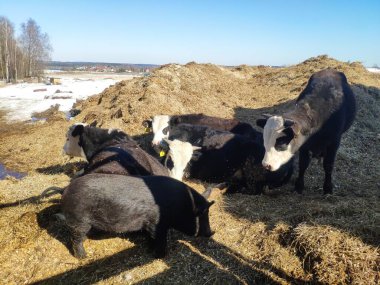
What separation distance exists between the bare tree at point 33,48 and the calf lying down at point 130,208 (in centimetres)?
5474

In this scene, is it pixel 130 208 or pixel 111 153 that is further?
pixel 111 153

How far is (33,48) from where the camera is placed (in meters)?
54.0

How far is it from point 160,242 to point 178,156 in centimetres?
293

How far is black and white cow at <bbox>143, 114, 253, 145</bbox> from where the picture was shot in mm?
9305

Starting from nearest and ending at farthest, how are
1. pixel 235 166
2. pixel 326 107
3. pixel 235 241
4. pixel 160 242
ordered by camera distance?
1. pixel 160 242
2. pixel 235 241
3. pixel 326 107
4. pixel 235 166

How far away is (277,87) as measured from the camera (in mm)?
16484

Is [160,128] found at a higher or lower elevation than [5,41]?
lower

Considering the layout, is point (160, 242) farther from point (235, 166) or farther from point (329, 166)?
point (329, 166)

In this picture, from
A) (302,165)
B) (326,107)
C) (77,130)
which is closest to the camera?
(326,107)

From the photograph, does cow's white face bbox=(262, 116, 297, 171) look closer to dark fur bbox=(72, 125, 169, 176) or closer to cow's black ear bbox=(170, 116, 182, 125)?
dark fur bbox=(72, 125, 169, 176)

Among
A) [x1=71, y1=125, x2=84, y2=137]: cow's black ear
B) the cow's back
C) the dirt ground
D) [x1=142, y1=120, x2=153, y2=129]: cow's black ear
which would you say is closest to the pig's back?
the dirt ground

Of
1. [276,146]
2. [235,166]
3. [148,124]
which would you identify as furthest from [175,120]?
[276,146]

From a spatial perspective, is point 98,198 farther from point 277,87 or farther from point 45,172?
point 277,87

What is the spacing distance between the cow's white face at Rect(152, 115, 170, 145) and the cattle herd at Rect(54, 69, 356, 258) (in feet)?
0.09
